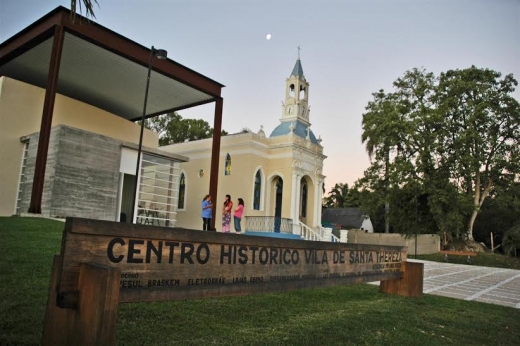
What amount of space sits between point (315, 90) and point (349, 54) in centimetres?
1870

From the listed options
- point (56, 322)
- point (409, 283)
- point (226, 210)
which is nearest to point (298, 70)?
point (226, 210)

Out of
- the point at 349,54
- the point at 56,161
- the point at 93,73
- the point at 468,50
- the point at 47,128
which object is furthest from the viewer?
the point at 93,73

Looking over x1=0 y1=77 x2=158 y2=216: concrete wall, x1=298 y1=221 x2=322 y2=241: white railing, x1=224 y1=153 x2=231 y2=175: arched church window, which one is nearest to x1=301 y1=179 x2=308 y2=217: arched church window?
x1=298 y1=221 x2=322 y2=241: white railing

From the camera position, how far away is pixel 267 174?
80.4 ft

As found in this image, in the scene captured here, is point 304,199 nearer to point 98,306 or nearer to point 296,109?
point 296,109

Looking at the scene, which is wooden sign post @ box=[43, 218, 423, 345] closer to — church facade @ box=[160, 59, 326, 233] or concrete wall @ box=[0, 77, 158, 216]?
concrete wall @ box=[0, 77, 158, 216]

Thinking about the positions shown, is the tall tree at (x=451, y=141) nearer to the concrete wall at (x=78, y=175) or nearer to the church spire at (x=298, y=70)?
the church spire at (x=298, y=70)

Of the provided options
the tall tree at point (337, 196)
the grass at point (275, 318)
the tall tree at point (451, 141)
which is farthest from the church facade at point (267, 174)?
the tall tree at point (337, 196)

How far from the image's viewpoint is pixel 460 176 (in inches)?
1005

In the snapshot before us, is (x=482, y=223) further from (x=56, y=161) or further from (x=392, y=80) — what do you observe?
(x=56, y=161)

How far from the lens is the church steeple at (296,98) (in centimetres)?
2691

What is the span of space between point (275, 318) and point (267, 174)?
20.3 metres

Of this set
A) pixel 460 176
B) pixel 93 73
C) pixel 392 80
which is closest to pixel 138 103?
pixel 93 73

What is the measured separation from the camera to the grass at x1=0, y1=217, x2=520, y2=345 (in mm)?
3318
